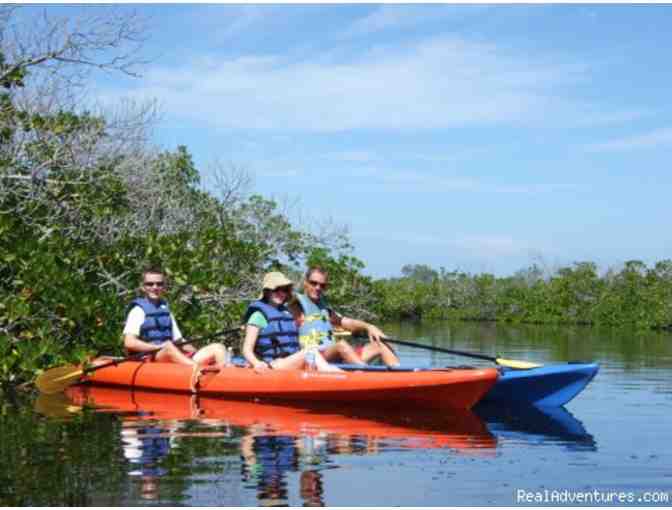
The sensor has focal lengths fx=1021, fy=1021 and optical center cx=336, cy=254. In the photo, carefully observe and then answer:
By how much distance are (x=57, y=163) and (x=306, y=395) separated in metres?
4.83

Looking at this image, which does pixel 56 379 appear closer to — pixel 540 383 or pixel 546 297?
pixel 540 383

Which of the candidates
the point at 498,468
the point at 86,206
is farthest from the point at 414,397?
the point at 86,206

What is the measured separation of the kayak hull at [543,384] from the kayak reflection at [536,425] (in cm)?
9

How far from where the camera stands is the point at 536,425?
8617 millimetres

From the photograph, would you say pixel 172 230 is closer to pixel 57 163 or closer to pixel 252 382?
pixel 57 163

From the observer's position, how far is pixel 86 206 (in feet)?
41.3

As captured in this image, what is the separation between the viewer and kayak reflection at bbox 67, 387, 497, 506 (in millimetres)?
6281

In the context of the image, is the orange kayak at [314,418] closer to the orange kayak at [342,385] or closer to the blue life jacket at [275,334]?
the orange kayak at [342,385]

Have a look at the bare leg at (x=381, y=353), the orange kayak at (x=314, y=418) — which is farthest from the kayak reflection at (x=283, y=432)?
the bare leg at (x=381, y=353)

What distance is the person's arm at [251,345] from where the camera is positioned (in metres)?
9.65

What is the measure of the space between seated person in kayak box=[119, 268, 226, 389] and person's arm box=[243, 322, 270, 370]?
2.25 ft

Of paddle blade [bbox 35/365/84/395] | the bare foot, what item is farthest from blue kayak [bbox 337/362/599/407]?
paddle blade [bbox 35/365/84/395]

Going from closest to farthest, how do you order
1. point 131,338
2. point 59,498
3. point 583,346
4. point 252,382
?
point 59,498 < point 252,382 < point 131,338 < point 583,346

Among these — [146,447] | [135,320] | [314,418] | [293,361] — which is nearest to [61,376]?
[135,320]
